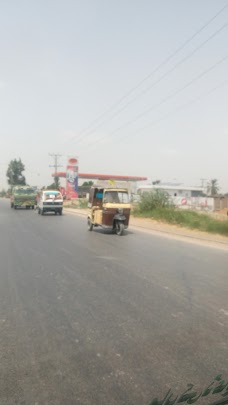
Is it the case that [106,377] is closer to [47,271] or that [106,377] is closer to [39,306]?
[39,306]

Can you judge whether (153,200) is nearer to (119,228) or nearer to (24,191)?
(119,228)

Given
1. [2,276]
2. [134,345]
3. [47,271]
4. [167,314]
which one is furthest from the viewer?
[47,271]

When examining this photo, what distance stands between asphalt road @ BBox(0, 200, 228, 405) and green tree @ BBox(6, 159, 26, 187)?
12070 cm

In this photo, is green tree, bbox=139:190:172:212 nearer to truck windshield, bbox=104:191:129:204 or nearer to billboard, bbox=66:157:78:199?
truck windshield, bbox=104:191:129:204

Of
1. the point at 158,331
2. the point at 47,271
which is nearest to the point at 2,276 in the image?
the point at 47,271

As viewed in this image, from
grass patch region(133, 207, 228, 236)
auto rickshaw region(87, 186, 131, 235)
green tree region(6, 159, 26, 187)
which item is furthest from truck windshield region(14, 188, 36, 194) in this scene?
green tree region(6, 159, 26, 187)

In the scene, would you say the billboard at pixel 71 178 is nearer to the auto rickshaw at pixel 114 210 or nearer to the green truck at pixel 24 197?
the green truck at pixel 24 197

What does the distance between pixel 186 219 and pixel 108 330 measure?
64.0ft

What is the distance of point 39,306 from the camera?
19.3 feet

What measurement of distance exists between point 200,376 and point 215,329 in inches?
55.7

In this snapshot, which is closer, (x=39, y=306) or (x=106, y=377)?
(x=106, y=377)

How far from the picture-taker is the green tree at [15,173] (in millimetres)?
126562

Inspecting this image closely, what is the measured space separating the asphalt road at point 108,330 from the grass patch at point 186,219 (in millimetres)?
10152

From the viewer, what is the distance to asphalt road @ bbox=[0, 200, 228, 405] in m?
3.43
